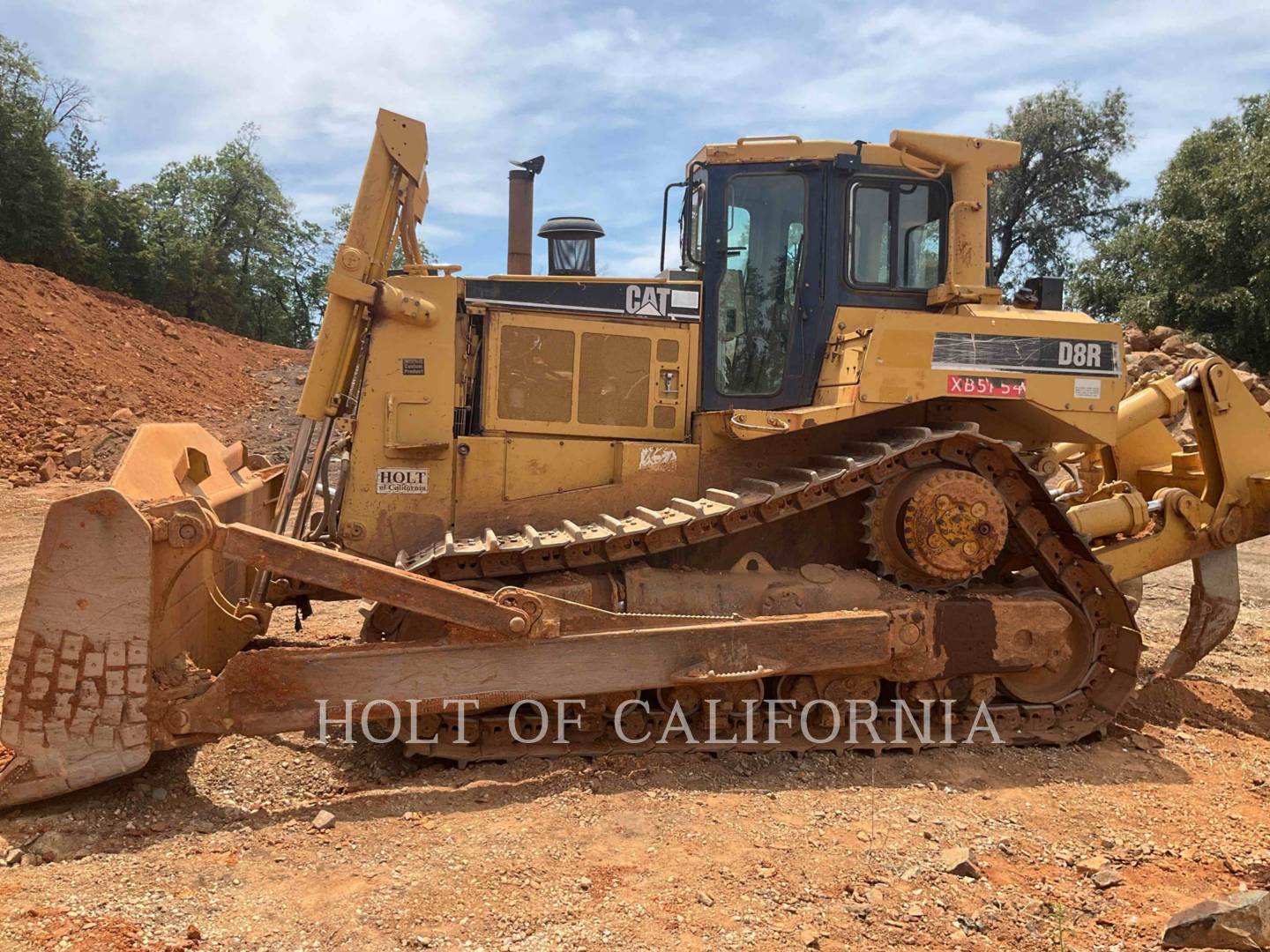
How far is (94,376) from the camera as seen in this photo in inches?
733

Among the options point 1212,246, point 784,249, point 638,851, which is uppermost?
point 1212,246

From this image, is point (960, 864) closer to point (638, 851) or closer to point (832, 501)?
point (638, 851)

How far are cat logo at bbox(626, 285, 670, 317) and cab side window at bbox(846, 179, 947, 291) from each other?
43.1 inches

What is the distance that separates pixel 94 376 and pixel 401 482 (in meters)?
16.1

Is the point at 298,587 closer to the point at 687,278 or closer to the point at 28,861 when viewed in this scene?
the point at 28,861

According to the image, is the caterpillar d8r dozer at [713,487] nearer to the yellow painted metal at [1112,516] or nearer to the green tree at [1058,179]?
the yellow painted metal at [1112,516]

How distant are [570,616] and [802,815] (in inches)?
56.6

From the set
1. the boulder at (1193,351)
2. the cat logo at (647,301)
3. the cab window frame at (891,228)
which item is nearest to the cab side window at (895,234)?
the cab window frame at (891,228)

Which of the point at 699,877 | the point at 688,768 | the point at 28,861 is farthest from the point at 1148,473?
the point at 28,861

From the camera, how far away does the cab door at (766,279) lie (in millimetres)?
5660

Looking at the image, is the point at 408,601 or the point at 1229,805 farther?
the point at 1229,805

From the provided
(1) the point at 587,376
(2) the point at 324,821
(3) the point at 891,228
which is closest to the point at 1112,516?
(3) the point at 891,228

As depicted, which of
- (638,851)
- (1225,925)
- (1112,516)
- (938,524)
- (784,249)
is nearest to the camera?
(1225,925)

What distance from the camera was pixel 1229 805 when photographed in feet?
16.0
